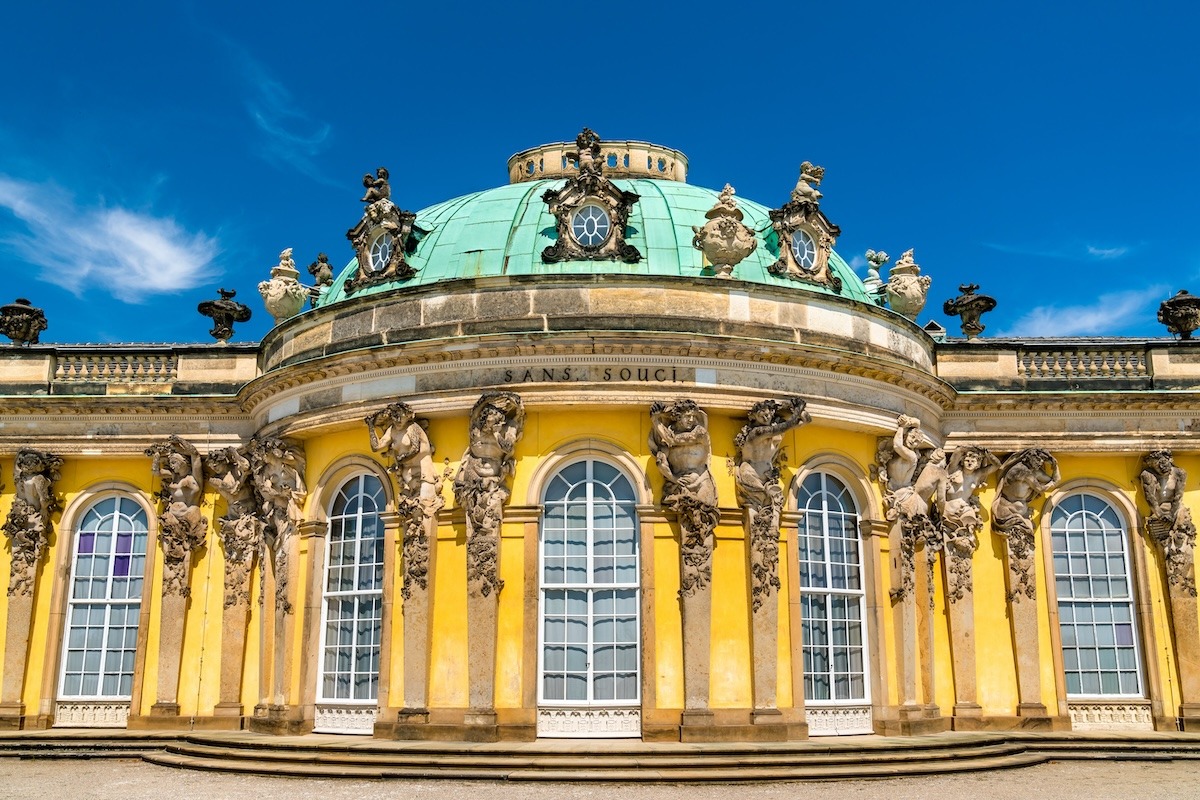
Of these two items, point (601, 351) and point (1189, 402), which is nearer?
point (601, 351)

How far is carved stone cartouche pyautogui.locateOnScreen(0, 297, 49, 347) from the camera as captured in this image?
25.8 m

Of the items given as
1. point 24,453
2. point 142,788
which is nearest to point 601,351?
point 142,788

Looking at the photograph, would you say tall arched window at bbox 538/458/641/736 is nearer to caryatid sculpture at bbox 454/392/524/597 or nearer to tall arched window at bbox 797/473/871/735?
caryatid sculpture at bbox 454/392/524/597

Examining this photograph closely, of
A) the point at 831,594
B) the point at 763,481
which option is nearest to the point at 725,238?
the point at 763,481

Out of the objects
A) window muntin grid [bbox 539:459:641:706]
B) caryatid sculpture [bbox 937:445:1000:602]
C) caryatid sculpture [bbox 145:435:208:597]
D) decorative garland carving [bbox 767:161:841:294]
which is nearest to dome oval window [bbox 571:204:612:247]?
decorative garland carving [bbox 767:161:841:294]

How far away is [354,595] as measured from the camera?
2033 cm

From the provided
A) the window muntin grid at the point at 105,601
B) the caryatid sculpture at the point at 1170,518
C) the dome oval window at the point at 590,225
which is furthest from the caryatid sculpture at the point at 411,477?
the caryatid sculpture at the point at 1170,518

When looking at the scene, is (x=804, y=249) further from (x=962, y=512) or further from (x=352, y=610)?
(x=352, y=610)

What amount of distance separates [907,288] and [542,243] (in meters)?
7.53

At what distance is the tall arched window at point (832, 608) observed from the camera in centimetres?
1967

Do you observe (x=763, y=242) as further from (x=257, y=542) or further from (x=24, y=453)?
(x=24, y=453)

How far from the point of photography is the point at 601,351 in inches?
762

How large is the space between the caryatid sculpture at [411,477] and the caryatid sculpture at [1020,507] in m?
10.9

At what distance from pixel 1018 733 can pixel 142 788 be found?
47.9ft
